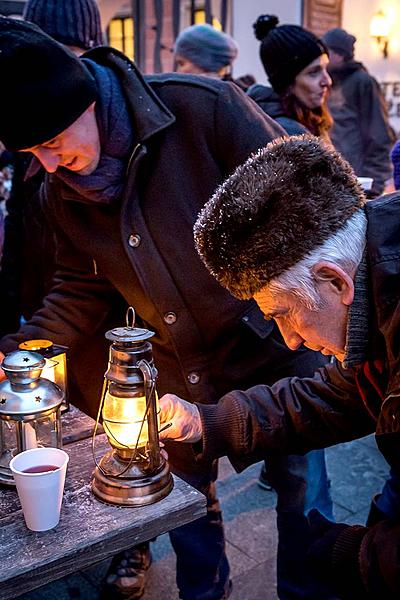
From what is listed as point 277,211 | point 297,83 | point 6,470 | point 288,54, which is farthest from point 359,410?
point 288,54

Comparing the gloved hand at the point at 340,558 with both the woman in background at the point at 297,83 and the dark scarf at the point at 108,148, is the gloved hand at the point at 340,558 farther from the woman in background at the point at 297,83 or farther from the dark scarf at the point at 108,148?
the woman in background at the point at 297,83

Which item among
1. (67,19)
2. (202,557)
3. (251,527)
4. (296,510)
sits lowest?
(251,527)

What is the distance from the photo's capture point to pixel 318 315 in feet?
5.11

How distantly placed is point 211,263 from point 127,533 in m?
0.60

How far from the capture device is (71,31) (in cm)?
282

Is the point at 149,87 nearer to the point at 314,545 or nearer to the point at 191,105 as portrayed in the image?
the point at 191,105

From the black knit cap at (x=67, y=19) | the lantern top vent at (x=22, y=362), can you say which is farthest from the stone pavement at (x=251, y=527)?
the black knit cap at (x=67, y=19)

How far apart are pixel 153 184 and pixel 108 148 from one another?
0.17 m

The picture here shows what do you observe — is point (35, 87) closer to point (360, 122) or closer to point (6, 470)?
point (6, 470)

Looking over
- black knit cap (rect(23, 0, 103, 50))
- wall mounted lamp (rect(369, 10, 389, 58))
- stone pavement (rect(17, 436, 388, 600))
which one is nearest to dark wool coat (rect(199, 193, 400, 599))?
stone pavement (rect(17, 436, 388, 600))

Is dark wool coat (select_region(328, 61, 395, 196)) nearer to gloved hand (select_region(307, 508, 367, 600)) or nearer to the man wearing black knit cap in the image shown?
the man wearing black knit cap

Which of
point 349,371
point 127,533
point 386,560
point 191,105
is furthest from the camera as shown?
point 191,105

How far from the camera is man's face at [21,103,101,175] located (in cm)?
206

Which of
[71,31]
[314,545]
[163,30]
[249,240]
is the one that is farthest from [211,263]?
[163,30]
